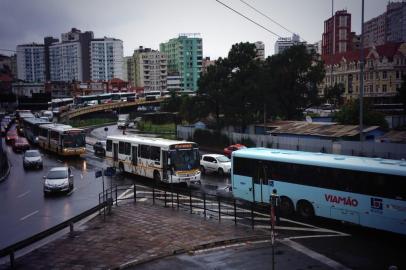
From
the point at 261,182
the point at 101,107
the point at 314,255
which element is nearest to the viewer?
the point at 314,255

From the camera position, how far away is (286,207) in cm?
2111

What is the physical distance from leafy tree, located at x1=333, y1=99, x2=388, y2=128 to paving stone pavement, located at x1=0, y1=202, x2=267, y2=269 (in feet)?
110

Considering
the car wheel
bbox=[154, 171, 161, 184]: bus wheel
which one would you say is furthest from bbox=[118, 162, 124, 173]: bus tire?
the car wheel

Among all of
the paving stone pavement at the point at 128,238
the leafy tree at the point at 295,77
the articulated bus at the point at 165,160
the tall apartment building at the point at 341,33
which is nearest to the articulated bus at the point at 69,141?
the articulated bus at the point at 165,160

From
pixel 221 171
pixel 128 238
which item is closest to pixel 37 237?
pixel 128 238

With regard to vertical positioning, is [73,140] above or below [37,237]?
above

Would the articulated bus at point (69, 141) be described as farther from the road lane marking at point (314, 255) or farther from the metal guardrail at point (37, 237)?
the road lane marking at point (314, 255)

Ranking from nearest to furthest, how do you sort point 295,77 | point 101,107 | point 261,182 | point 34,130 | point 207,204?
point 261,182, point 207,204, point 295,77, point 34,130, point 101,107

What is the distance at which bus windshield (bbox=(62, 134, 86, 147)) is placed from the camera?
46219 mm

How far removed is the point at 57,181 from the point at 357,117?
116 feet

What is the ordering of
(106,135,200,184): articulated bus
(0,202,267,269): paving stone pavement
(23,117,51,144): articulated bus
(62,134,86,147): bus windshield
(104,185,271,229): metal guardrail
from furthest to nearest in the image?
(23,117,51,144): articulated bus < (62,134,86,147): bus windshield < (106,135,200,184): articulated bus < (104,185,271,229): metal guardrail < (0,202,267,269): paving stone pavement

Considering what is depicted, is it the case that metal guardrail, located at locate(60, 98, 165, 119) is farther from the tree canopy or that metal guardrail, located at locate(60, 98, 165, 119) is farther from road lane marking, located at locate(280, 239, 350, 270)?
road lane marking, located at locate(280, 239, 350, 270)

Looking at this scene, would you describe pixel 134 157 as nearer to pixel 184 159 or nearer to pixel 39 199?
pixel 184 159

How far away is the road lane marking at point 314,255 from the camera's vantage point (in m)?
13.9
